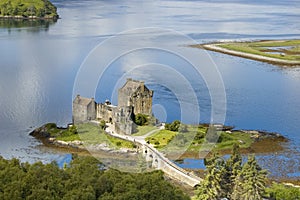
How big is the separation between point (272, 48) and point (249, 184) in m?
81.5

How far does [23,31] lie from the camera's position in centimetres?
13238

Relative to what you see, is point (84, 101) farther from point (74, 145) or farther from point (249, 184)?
point (249, 184)

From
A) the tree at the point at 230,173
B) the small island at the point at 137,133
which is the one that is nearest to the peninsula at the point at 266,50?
the small island at the point at 137,133

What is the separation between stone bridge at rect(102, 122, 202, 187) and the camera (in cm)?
4591

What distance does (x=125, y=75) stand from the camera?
8288cm

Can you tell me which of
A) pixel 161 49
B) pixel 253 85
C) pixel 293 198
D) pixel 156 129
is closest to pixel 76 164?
pixel 293 198

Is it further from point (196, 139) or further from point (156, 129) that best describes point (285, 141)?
point (156, 129)

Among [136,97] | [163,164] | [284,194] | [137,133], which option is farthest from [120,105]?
[284,194]

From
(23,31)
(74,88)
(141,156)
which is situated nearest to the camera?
(141,156)

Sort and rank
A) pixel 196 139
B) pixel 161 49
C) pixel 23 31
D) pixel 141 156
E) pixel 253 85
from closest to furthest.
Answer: pixel 141 156 → pixel 196 139 → pixel 253 85 → pixel 161 49 → pixel 23 31

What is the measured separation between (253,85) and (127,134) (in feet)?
107

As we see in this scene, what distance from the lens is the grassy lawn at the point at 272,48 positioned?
10624cm

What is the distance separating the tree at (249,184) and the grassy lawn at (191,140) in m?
14.9

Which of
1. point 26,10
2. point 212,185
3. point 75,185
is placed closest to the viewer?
point 75,185
